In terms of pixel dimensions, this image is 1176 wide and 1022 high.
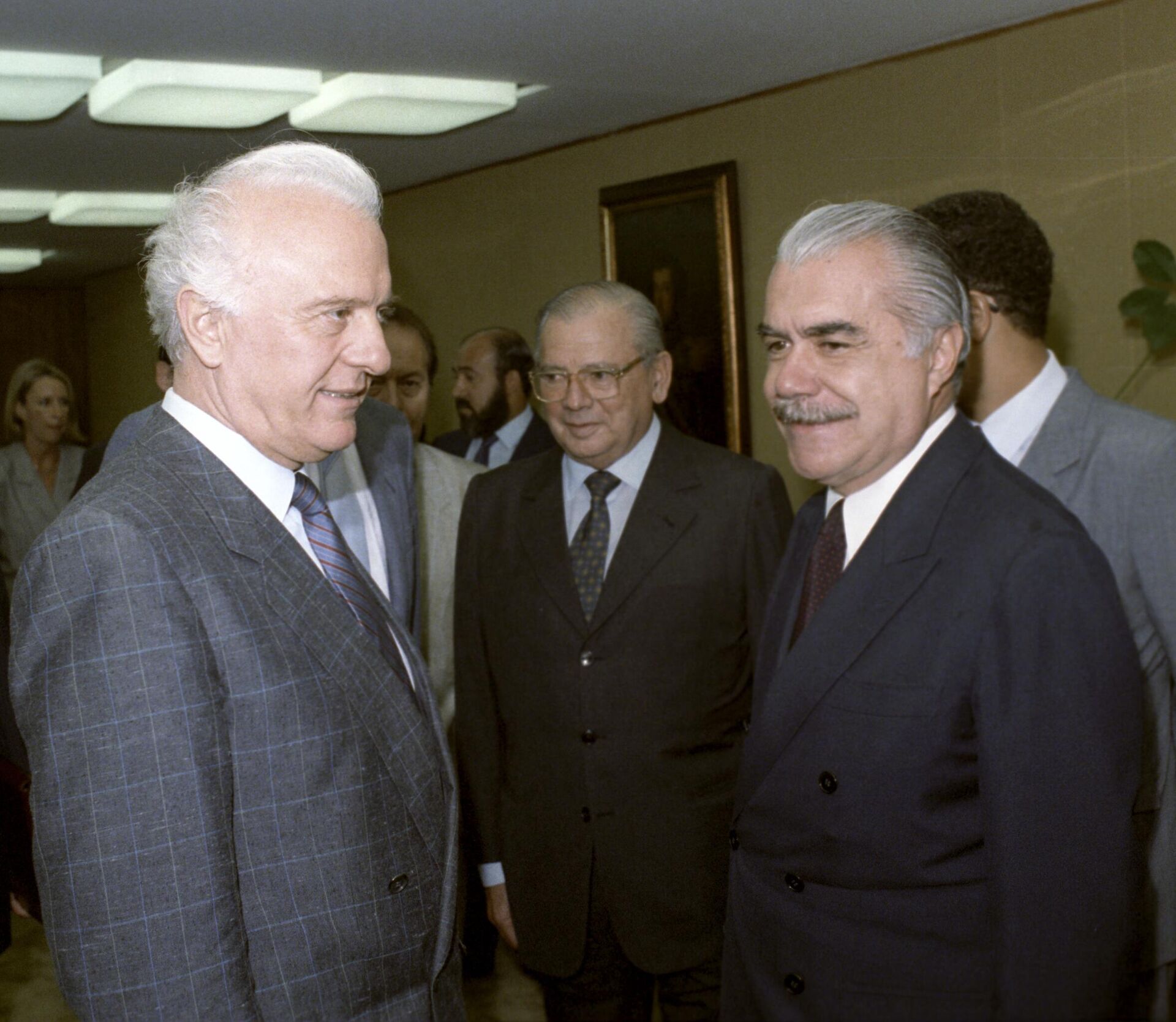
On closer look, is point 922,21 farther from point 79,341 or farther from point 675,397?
point 79,341

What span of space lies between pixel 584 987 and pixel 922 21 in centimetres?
372

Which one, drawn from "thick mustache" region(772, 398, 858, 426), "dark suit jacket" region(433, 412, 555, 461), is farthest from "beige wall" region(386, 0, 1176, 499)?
"thick mustache" region(772, 398, 858, 426)

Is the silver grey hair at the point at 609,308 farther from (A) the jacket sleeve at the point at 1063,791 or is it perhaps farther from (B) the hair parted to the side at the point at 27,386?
(B) the hair parted to the side at the point at 27,386

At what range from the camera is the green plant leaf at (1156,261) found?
13.2 feet

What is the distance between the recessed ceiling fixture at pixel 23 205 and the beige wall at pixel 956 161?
3092mm

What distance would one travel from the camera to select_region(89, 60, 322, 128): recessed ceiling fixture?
4938 millimetres

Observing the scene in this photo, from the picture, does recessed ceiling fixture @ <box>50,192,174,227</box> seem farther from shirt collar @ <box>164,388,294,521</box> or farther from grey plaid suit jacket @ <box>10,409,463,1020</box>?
grey plaid suit jacket @ <box>10,409,463,1020</box>

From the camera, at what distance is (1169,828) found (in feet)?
6.97

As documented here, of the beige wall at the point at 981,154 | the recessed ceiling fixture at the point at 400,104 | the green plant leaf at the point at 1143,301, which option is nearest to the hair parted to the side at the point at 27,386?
the recessed ceiling fixture at the point at 400,104

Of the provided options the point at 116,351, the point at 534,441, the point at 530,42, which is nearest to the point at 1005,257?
the point at 534,441

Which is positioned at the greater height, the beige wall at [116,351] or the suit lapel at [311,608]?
the beige wall at [116,351]

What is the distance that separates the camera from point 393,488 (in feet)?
8.08

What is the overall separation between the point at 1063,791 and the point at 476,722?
1619 mm

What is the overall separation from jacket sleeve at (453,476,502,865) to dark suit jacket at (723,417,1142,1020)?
3.51ft
